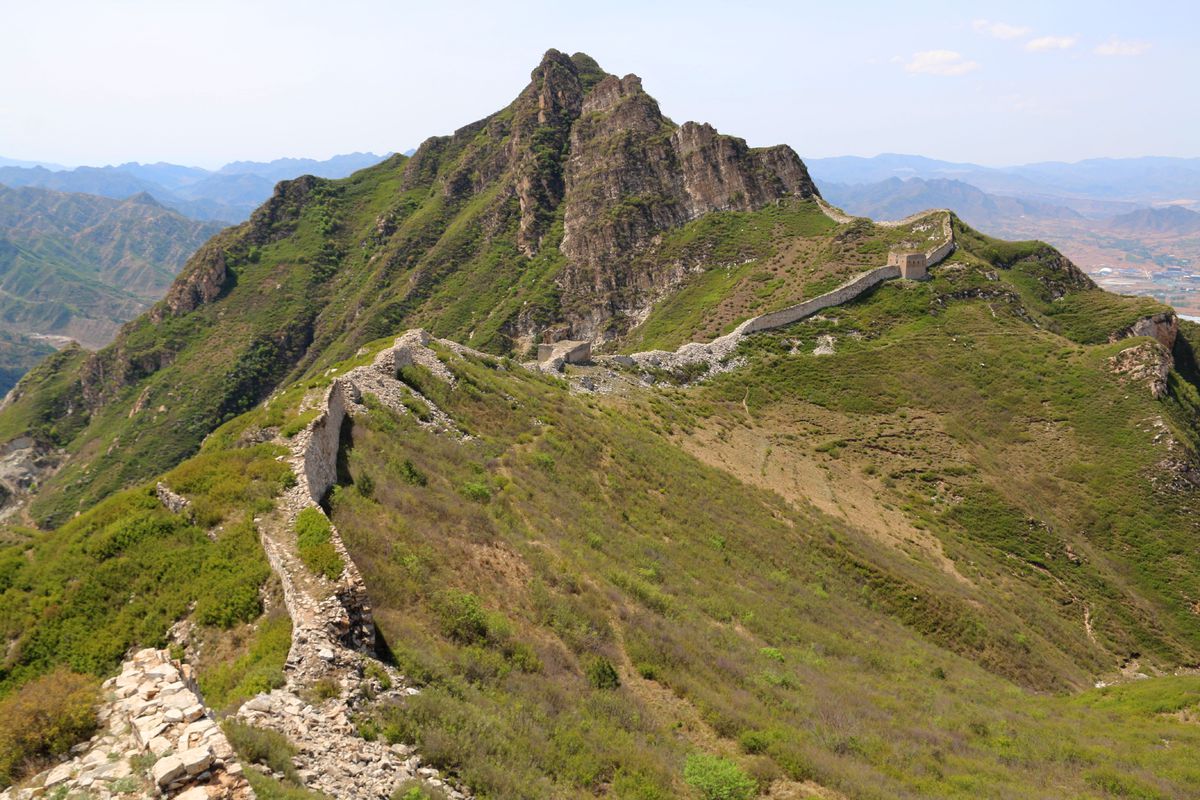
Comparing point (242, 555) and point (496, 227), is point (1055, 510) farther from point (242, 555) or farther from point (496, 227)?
point (496, 227)

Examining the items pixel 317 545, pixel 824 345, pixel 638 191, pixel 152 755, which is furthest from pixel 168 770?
pixel 638 191

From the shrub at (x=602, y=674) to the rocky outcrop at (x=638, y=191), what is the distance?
84.5 meters

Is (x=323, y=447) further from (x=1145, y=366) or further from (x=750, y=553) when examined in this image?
(x=1145, y=366)

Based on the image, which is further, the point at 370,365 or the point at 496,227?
the point at 496,227

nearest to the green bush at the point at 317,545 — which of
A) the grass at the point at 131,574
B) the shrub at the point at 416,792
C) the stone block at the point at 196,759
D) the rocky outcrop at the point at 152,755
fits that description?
the grass at the point at 131,574

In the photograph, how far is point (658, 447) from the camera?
33.3 meters

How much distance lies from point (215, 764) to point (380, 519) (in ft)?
28.7

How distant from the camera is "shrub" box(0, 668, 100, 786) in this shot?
265 inches

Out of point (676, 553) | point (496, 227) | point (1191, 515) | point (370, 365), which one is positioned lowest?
point (1191, 515)

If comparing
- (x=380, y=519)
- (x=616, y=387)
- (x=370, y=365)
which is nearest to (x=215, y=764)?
(x=380, y=519)

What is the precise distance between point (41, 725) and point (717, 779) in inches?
391

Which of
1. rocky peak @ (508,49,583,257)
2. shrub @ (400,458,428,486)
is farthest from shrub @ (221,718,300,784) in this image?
rocky peak @ (508,49,583,257)

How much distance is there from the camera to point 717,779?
10344 mm

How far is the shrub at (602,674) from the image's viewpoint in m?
12.7
